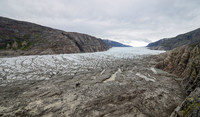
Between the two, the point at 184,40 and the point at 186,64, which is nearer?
the point at 186,64

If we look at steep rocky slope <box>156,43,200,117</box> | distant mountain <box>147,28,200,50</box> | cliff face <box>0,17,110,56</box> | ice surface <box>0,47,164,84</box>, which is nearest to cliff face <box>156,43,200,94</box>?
steep rocky slope <box>156,43,200,117</box>

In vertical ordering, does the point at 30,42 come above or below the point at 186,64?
above

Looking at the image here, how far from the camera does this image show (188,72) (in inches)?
309

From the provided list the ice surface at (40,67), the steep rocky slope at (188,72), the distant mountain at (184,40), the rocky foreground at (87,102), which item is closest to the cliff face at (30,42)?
the ice surface at (40,67)

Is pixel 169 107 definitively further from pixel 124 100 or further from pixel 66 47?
pixel 66 47

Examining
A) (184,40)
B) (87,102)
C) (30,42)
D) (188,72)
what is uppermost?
(184,40)

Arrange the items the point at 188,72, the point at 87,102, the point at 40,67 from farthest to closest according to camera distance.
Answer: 1. the point at 40,67
2. the point at 188,72
3. the point at 87,102

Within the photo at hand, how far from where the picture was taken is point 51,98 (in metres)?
5.57

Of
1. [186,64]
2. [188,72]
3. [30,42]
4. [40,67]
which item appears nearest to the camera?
[188,72]

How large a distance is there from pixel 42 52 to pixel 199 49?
137 ft

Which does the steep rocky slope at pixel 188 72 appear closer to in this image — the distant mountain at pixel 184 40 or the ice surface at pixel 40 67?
the ice surface at pixel 40 67

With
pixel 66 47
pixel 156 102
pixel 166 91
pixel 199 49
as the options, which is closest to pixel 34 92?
pixel 156 102

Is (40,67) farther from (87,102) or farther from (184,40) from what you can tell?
(184,40)

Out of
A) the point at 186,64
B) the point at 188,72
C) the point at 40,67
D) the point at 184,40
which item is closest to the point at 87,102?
the point at 188,72
